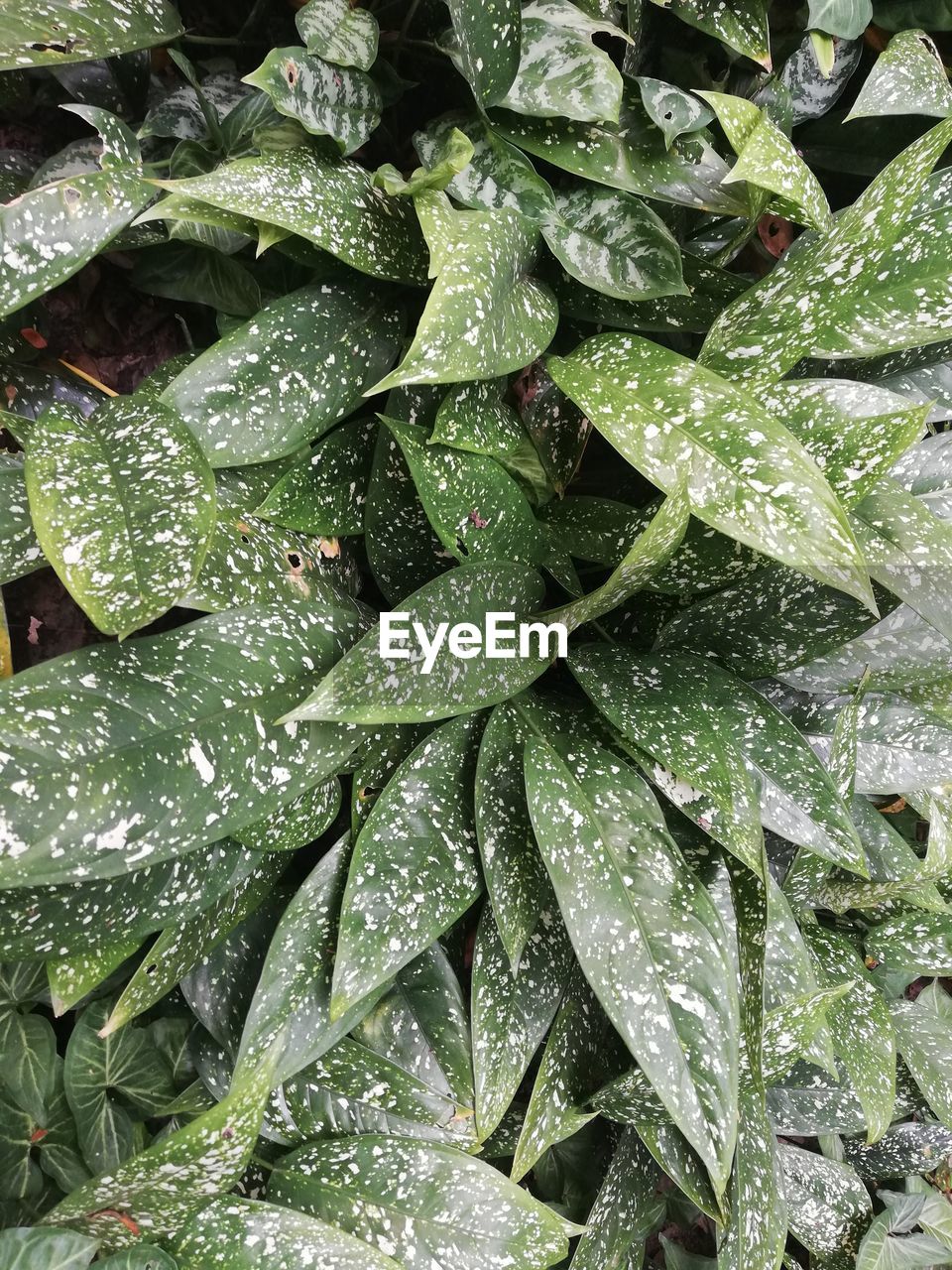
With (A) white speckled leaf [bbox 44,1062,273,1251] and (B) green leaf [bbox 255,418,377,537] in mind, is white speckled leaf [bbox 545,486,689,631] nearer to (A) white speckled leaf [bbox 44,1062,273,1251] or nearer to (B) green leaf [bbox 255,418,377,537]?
(B) green leaf [bbox 255,418,377,537]

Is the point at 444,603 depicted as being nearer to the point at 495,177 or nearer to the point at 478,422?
the point at 478,422

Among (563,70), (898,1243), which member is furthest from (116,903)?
(898,1243)

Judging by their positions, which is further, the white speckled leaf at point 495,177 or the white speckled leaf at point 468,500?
the white speckled leaf at point 495,177

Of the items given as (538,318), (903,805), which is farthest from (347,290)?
(903,805)

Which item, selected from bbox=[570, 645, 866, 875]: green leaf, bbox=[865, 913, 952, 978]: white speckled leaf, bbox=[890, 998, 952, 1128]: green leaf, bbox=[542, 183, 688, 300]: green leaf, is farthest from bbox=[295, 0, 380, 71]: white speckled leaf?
bbox=[890, 998, 952, 1128]: green leaf

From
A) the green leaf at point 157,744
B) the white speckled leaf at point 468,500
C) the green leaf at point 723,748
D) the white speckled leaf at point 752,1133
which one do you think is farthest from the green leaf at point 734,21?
the white speckled leaf at point 752,1133

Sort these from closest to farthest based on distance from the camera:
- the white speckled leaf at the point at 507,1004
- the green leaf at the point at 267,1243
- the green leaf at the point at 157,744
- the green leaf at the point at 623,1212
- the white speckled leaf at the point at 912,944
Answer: the green leaf at the point at 157,744 < the green leaf at the point at 267,1243 < the white speckled leaf at the point at 507,1004 < the green leaf at the point at 623,1212 < the white speckled leaf at the point at 912,944

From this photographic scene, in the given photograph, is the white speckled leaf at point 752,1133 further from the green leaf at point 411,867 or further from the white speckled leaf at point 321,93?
the white speckled leaf at point 321,93
